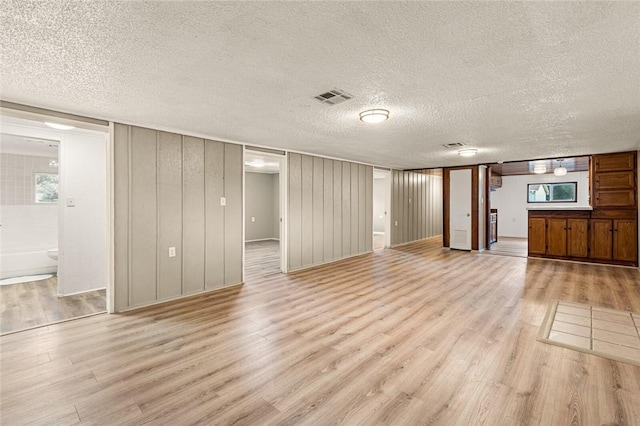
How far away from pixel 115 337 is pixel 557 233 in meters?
8.11

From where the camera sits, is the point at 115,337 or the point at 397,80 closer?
the point at 397,80

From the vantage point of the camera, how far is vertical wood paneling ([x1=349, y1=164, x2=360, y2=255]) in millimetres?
7168

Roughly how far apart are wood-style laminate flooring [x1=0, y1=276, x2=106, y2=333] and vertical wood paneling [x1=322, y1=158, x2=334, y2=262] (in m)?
3.98

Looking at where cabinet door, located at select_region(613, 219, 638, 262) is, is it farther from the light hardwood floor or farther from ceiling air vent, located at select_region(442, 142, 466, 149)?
ceiling air vent, located at select_region(442, 142, 466, 149)

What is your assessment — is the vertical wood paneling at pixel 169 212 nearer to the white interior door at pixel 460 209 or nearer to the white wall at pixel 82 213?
the white wall at pixel 82 213

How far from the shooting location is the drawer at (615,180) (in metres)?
5.78

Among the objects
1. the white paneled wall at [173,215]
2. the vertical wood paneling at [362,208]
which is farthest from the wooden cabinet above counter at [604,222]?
the white paneled wall at [173,215]

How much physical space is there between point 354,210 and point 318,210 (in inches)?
51.0

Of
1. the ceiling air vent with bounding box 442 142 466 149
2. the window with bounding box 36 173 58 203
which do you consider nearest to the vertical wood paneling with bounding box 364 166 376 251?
the ceiling air vent with bounding box 442 142 466 149

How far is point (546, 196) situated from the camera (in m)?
10.1

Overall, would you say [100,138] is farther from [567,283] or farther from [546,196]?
[546,196]

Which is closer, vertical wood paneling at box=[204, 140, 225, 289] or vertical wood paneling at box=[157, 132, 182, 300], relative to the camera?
vertical wood paneling at box=[157, 132, 182, 300]

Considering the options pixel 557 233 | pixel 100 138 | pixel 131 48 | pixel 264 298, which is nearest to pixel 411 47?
pixel 131 48

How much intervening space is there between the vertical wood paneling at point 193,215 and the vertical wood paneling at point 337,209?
3.08 meters
